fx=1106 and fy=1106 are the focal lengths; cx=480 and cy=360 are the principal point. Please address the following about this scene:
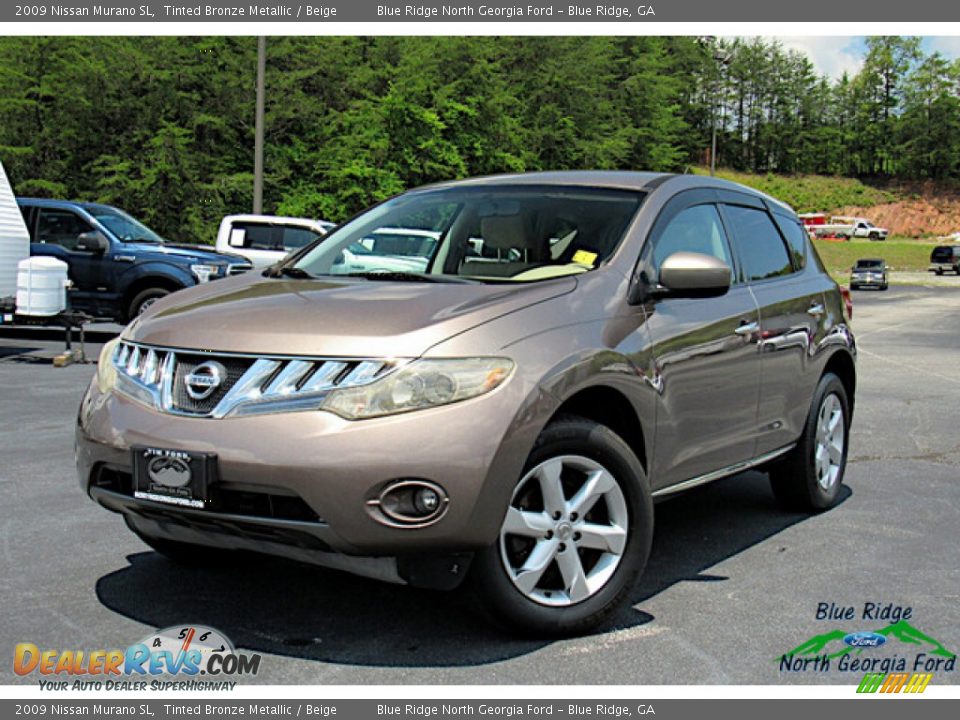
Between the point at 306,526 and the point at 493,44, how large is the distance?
4218 centimetres

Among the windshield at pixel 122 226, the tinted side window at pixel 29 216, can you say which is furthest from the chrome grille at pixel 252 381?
the tinted side window at pixel 29 216

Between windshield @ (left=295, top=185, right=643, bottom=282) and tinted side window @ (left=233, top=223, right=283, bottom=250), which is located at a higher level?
windshield @ (left=295, top=185, right=643, bottom=282)

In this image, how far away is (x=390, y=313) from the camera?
12.1 feet

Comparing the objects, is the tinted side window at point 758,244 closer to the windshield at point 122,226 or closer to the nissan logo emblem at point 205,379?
the nissan logo emblem at point 205,379

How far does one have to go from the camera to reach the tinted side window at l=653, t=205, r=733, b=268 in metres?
4.72

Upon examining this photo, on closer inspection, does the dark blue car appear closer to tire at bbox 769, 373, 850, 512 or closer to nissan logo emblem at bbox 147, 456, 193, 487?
tire at bbox 769, 373, 850, 512

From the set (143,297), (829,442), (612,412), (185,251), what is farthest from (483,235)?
(185,251)

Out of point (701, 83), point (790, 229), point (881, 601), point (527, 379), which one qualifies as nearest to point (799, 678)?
point (881, 601)

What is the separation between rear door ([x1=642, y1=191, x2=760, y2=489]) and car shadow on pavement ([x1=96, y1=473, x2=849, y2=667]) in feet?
1.79

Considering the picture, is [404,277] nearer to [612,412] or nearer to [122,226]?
[612,412]

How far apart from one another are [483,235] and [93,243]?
37.6 ft

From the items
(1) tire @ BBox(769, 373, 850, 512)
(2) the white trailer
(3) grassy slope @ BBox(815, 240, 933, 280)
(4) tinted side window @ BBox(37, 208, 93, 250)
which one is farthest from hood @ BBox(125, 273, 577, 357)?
(3) grassy slope @ BBox(815, 240, 933, 280)

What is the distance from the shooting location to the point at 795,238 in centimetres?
616
